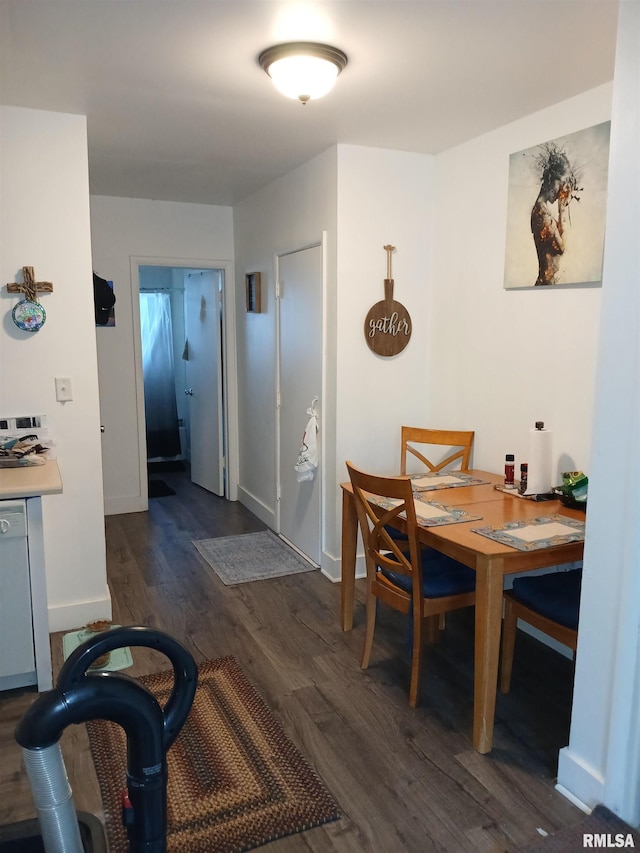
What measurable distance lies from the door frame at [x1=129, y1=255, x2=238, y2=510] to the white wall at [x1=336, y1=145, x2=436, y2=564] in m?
1.94

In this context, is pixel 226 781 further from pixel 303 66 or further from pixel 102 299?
pixel 102 299

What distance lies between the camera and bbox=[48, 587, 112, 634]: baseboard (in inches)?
123

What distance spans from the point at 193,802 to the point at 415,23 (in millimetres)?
2560

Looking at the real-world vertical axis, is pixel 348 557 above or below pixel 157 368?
below

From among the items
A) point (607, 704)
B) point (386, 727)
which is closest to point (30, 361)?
point (386, 727)

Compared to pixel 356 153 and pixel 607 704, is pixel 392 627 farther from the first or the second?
pixel 356 153

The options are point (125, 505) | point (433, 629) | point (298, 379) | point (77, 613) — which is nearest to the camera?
point (433, 629)

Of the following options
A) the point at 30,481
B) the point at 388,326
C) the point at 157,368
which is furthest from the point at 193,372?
the point at 30,481

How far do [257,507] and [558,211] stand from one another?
122 inches

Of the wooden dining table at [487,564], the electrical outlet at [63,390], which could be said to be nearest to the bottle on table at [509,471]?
the wooden dining table at [487,564]

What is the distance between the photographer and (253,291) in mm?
4691

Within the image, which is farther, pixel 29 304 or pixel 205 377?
pixel 205 377

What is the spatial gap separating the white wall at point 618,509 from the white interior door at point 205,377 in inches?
155

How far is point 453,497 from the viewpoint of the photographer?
279 cm
